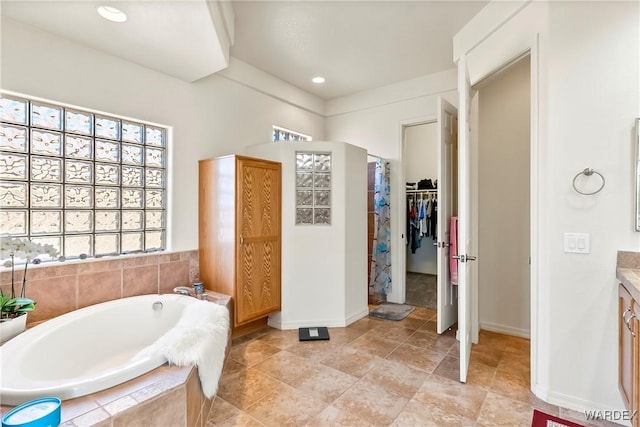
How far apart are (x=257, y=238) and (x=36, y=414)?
2.01 meters

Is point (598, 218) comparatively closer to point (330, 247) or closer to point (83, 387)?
point (330, 247)

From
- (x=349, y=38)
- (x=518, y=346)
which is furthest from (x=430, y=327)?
(x=349, y=38)

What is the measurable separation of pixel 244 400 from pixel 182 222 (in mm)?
1712

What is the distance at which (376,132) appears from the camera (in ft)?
14.3

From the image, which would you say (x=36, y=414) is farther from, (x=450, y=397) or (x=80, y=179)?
(x=450, y=397)

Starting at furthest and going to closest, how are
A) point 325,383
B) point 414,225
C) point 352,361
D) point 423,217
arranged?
point 414,225, point 423,217, point 352,361, point 325,383

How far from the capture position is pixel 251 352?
2.73 m

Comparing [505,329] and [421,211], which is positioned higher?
[421,211]

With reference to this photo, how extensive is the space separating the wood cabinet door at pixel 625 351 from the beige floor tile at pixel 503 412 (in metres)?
0.49

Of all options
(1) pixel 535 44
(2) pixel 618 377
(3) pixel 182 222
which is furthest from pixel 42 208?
(2) pixel 618 377

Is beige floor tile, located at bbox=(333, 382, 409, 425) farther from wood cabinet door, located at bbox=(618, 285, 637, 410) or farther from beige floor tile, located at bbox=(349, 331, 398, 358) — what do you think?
wood cabinet door, located at bbox=(618, 285, 637, 410)

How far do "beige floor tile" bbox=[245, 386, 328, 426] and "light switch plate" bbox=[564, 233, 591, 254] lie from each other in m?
1.80

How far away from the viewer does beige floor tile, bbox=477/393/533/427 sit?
5.92ft

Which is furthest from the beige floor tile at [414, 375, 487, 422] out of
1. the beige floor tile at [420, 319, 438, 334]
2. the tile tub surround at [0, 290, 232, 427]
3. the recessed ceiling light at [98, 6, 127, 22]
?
the recessed ceiling light at [98, 6, 127, 22]
